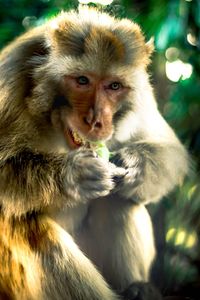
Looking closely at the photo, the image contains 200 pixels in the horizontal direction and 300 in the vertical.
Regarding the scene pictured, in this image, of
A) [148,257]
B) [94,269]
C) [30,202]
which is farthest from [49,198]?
[148,257]

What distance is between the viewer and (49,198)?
1219 mm

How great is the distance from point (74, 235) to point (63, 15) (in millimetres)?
444

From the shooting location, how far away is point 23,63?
1240 millimetres

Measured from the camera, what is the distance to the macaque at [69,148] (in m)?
1.19

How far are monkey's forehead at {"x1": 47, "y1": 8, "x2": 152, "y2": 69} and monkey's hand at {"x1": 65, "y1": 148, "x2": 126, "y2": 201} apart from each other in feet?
0.60

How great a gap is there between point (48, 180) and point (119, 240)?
0.73 ft

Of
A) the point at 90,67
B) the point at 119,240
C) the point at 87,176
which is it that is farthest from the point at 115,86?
the point at 119,240

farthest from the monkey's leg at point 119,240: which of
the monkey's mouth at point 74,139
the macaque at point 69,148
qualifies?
the monkey's mouth at point 74,139

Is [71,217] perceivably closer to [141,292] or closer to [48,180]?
[48,180]

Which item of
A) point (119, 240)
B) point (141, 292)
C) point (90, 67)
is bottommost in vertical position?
point (141, 292)

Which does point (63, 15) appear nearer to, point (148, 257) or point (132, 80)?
point (132, 80)

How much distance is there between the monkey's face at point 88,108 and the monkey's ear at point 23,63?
8 centimetres

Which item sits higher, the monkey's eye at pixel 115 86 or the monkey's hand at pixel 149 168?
the monkey's eye at pixel 115 86

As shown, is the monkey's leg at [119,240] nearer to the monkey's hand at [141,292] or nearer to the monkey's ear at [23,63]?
the monkey's hand at [141,292]
